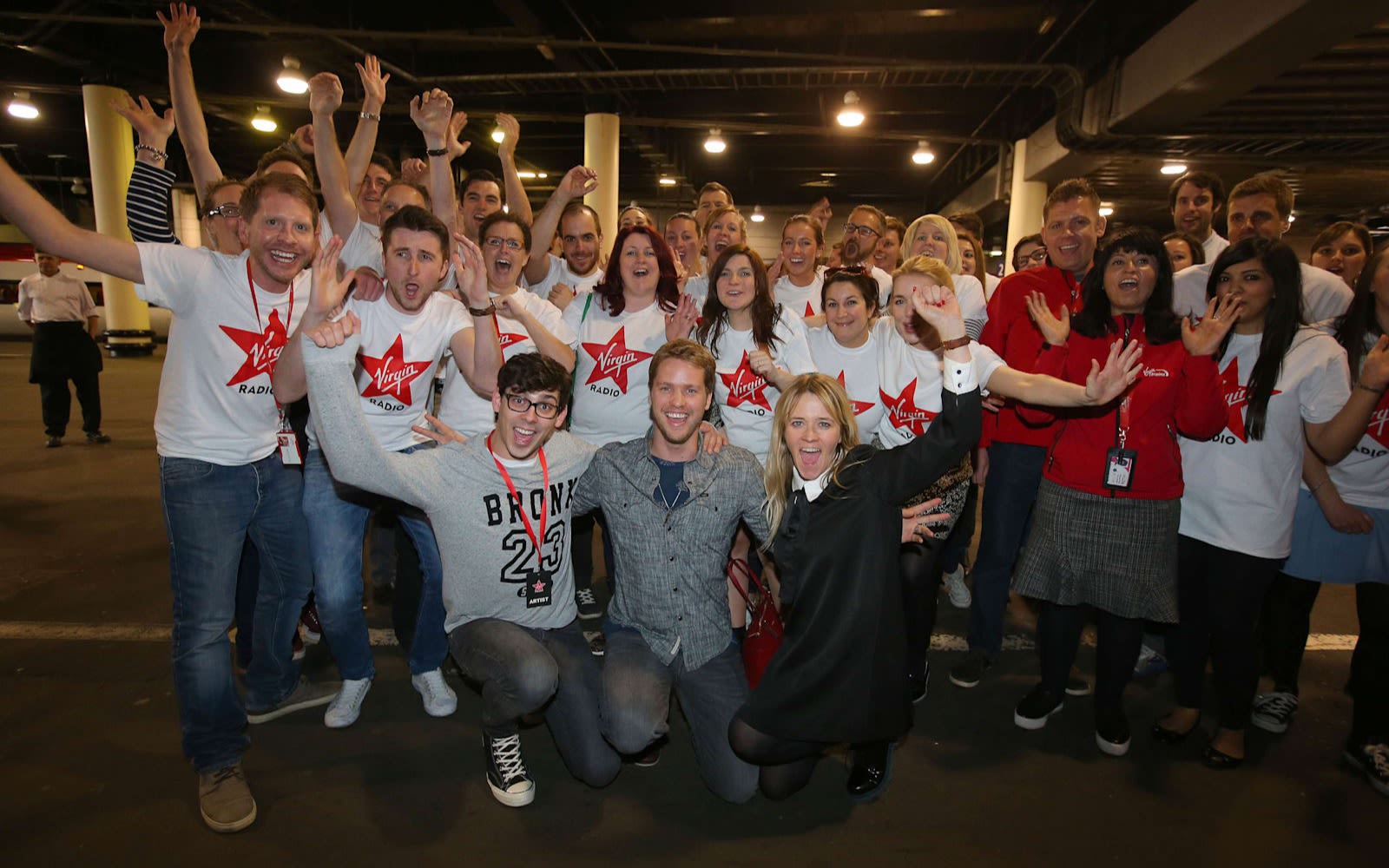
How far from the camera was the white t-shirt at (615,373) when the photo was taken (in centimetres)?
344

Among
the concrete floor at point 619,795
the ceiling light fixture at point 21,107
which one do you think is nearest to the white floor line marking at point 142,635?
the concrete floor at point 619,795

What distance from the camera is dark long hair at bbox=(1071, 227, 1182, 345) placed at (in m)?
2.68

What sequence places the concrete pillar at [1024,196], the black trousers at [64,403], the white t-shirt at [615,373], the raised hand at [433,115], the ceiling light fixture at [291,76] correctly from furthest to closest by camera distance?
the concrete pillar at [1024,196], the ceiling light fixture at [291,76], the black trousers at [64,403], the raised hand at [433,115], the white t-shirt at [615,373]

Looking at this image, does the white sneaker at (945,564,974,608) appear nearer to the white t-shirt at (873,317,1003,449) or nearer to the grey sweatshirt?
the white t-shirt at (873,317,1003,449)

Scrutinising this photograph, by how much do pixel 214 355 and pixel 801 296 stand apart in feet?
9.65

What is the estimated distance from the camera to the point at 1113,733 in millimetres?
2807

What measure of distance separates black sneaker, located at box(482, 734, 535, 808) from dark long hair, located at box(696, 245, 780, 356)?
75.2 inches

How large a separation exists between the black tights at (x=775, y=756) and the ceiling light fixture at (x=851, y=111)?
9471 millimetres

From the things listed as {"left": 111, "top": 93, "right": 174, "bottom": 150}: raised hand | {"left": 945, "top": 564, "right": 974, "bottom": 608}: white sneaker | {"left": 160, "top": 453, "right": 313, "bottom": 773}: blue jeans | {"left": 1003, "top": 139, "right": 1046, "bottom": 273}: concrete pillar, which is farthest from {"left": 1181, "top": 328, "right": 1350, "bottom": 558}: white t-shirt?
{"left": 1003, "top": 139, "right": 1046, "bottom": 273}: concrete pillar

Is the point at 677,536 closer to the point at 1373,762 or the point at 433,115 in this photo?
the point at 433,115

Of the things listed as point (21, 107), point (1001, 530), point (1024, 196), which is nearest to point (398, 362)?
point (1001, 530)

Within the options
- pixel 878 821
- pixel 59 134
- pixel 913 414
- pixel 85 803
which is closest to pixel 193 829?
pixel 85 803

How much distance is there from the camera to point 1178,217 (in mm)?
4086

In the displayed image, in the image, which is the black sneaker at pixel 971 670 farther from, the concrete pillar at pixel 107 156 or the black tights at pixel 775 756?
the concrete pillar at pixel 107 156
